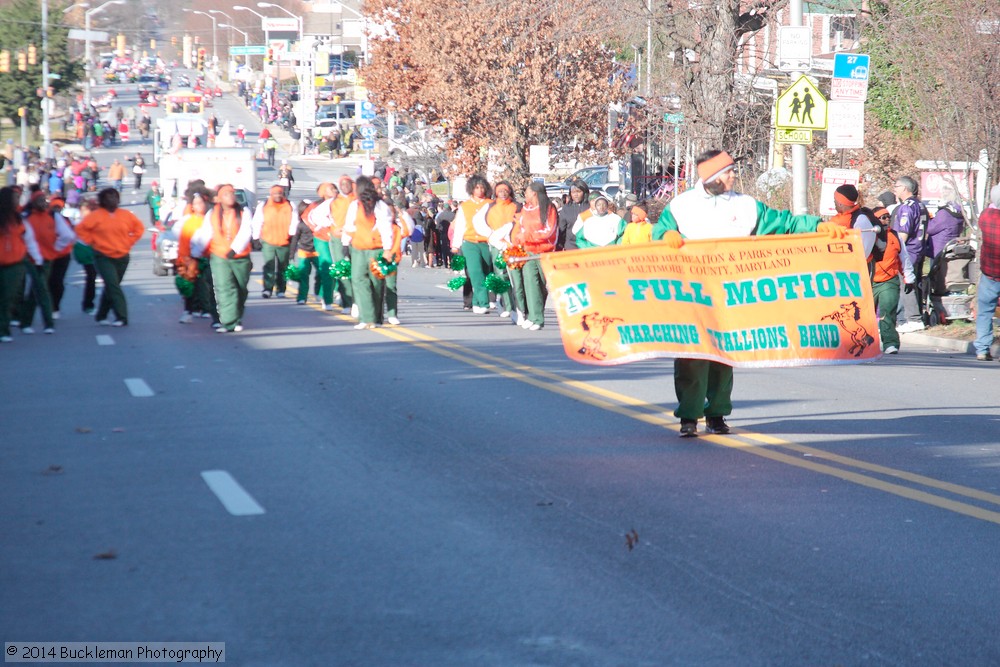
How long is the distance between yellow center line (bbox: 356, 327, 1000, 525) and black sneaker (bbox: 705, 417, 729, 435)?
7 cm

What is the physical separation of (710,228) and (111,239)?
36.8 ft

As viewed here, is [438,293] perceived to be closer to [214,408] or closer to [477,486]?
[214,408]

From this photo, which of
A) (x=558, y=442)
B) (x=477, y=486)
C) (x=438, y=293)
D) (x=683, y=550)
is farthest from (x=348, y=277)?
(x=683, y=550)

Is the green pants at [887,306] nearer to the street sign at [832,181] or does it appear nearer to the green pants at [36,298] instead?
the street sign at [832,181]

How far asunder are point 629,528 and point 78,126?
305 feet

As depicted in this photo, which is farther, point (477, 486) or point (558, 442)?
point (558, 442)

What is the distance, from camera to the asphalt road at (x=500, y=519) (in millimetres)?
5699

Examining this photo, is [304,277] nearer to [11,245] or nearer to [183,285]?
[183,285]

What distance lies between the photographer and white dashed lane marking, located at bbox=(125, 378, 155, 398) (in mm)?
12688

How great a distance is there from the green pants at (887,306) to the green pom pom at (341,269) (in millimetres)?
7329

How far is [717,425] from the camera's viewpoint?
1016 cm

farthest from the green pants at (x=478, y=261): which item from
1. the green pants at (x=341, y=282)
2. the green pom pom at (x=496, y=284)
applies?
the green pants at (x=341, y=282)

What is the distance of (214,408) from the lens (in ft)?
38.6

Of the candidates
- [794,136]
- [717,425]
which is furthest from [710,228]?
[794,136]
